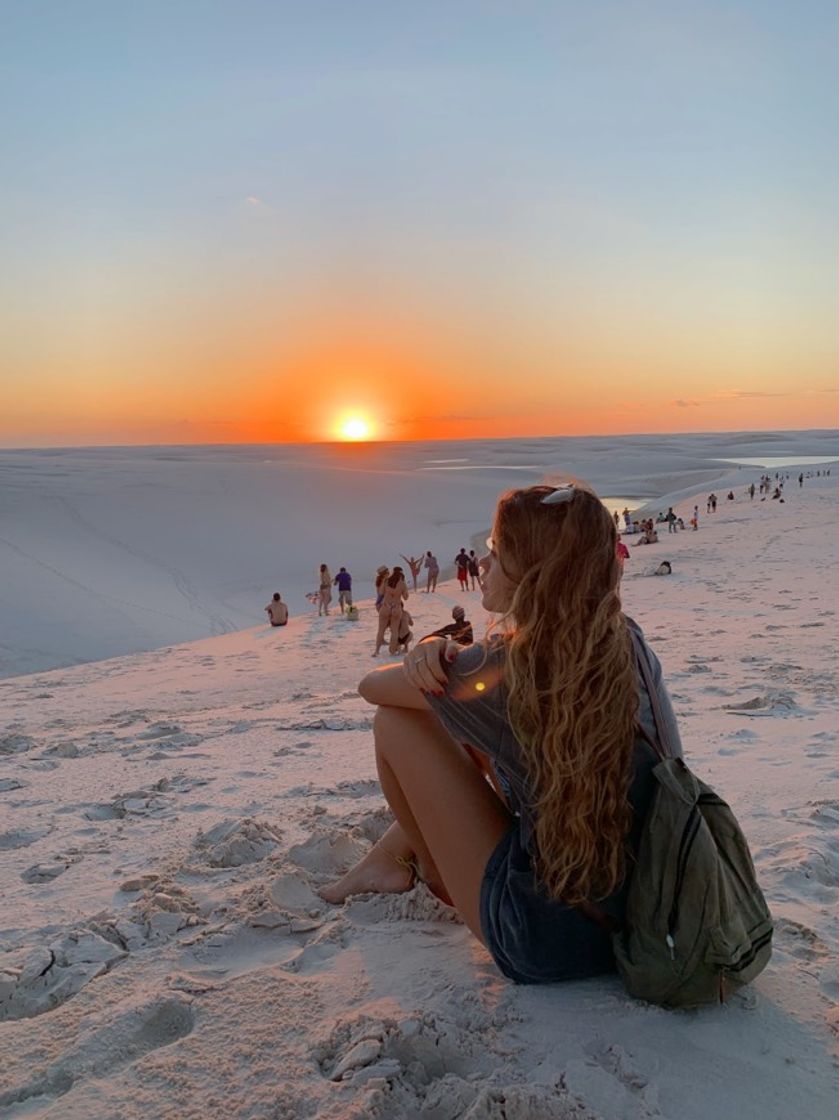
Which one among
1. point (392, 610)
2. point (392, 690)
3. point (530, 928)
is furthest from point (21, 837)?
point (392, 610)

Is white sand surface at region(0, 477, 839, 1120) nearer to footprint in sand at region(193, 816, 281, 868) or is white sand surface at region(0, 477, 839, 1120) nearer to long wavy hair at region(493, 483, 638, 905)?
footprint in sand at region(193, 816, 281, 868)

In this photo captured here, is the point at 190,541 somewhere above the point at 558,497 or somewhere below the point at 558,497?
below

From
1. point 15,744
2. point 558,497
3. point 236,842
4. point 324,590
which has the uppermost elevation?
point 558,497

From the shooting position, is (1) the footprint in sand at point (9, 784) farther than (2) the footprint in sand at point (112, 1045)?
Yes

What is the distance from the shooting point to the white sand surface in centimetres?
199

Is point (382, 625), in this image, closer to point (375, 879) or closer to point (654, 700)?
point (375, 879)

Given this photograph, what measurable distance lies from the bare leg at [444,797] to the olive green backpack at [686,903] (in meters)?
0.40

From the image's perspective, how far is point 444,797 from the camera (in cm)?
241

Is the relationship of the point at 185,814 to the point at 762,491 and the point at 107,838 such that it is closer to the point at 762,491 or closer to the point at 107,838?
the point at 107,838

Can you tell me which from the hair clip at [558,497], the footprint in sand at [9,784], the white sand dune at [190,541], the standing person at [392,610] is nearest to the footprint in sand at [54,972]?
the hair clip at [558,497]

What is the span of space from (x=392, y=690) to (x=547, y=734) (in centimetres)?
58

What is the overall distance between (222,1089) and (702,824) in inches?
51.6

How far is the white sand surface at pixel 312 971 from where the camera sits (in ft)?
6.53

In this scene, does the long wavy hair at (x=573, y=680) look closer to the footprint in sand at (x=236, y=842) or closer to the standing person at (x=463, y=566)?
the footprint in sand at (x=236, y=842)
